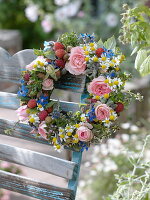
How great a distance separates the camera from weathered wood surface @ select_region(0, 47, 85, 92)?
159cm

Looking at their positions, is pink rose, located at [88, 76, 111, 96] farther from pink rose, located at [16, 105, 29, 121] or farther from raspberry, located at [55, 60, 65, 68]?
pink rose, located at [16, 105, 29, 121]

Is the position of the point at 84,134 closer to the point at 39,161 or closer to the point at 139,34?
the point at 39,161

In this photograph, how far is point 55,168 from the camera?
1.64 m

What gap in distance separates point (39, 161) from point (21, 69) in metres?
0.37

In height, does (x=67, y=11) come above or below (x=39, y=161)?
above

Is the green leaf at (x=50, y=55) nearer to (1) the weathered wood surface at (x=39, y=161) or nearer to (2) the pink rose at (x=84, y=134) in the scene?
(2) the pink rose at (x=84, y=134)

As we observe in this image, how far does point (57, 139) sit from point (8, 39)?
421 cm

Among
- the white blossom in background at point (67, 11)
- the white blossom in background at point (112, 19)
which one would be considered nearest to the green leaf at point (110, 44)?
the white blossom in background at point (112, 19)

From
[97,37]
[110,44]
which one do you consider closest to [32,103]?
[110,44]

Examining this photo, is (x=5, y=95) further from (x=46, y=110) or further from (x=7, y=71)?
(x=46, y=110)

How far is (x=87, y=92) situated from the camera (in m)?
1.60

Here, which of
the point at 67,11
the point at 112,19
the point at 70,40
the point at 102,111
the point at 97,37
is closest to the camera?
the point at 102,111

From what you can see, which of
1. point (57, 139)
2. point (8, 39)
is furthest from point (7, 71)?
point (8, 39)

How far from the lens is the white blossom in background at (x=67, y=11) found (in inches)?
210
